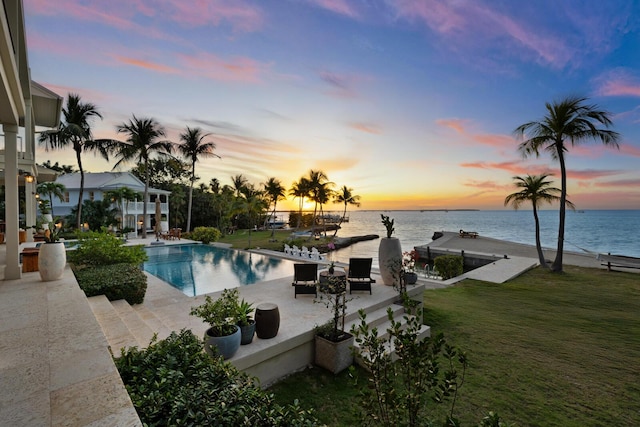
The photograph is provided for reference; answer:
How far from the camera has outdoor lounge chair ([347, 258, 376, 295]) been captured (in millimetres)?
7129

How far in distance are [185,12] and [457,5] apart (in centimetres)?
861

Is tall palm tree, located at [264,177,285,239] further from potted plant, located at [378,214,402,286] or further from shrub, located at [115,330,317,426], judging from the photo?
shrub, located at [115,330,317,426]

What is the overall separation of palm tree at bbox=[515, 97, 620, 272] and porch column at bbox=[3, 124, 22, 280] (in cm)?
1844

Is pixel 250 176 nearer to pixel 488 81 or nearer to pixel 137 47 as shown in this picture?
pixel 137 47

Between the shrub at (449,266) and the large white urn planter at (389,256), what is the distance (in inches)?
380

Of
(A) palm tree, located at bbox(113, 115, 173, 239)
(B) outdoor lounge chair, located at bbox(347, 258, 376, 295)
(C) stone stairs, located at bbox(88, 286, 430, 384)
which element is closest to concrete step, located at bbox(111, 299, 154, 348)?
(C) stone stairs, located at bbox(88, 286, 430, 384)

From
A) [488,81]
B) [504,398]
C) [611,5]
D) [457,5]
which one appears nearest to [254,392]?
[504,398]

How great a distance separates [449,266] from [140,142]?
24.0m

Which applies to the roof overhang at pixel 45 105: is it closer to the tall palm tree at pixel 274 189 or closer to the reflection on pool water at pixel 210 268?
the reflection on pool water at pixel 210 268

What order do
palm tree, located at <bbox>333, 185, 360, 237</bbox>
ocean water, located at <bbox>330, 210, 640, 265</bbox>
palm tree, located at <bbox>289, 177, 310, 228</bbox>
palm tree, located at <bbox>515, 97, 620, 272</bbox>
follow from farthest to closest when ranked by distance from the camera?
ocean water, located at <bbox>330, 210, 640, 265</bbox> → palm tree, located at <bbox>333, 185, 360, 237</bbox> → palm tree, located at <bbox>289, 177, 310, 228</bbox> → palm tree, located at <bbox>515, 97, 620, 272</bbox>

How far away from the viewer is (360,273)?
736 cm

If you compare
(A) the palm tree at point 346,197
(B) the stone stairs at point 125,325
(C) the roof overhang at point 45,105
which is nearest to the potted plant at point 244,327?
(B) the stone stairs at point 125,325

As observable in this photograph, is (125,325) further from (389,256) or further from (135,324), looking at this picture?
(389,256)

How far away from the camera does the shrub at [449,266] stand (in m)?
15.6
